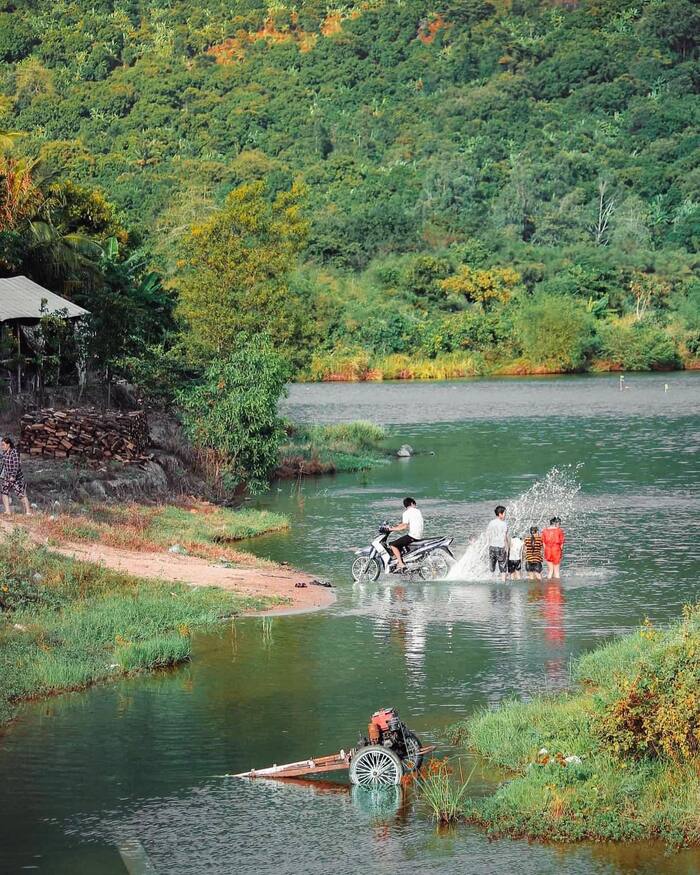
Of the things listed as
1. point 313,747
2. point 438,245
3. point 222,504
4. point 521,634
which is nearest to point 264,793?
point 313,747

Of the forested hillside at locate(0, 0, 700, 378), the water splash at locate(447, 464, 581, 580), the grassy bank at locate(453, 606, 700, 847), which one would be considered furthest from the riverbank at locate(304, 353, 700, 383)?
the grassy bank at locate(453, 606, 700, 847)

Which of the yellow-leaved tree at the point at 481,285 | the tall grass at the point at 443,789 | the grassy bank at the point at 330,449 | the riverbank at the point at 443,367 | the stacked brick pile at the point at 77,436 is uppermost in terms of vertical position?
the yellow-leaved tree at the point at 481,285

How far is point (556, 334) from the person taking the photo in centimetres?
10938

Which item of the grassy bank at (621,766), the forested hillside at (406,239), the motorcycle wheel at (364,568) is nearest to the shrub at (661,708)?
the grassy bank at (621,766)

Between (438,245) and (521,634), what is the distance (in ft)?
403

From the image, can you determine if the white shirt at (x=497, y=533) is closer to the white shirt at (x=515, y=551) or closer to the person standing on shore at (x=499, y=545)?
the person standing on shore at (x=499, y=545)

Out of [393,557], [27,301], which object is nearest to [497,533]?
[393,557]

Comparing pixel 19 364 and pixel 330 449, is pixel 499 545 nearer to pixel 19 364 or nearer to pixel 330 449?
pixel 19 364

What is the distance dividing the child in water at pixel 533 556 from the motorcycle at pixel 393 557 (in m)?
1.45

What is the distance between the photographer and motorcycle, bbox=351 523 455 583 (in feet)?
85.8

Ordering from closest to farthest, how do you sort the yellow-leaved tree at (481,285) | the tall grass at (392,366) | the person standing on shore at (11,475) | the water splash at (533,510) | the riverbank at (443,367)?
the water splash at (533,510), the person standing on shore at (11,475), the tall grass at (392,366), the riverbank at (443,367), the yellow-leaved tree at (481,285)

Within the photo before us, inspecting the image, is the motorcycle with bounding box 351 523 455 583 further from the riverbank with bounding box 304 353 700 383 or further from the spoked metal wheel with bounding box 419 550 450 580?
the riverbank with bounding box 304 353 700 383

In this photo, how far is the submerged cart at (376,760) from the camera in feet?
46.4

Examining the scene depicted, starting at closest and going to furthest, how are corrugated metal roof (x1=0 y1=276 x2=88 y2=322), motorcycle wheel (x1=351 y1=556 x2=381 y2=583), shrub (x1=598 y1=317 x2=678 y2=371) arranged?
motorcycle wheel (x1=351 y1=556 x2=381 y2=583) < corrugated metal roof (x1=0 y1=276 x2=88 y2=322) < shrub (x1=598 y1=317 x2=678 y2=371)
